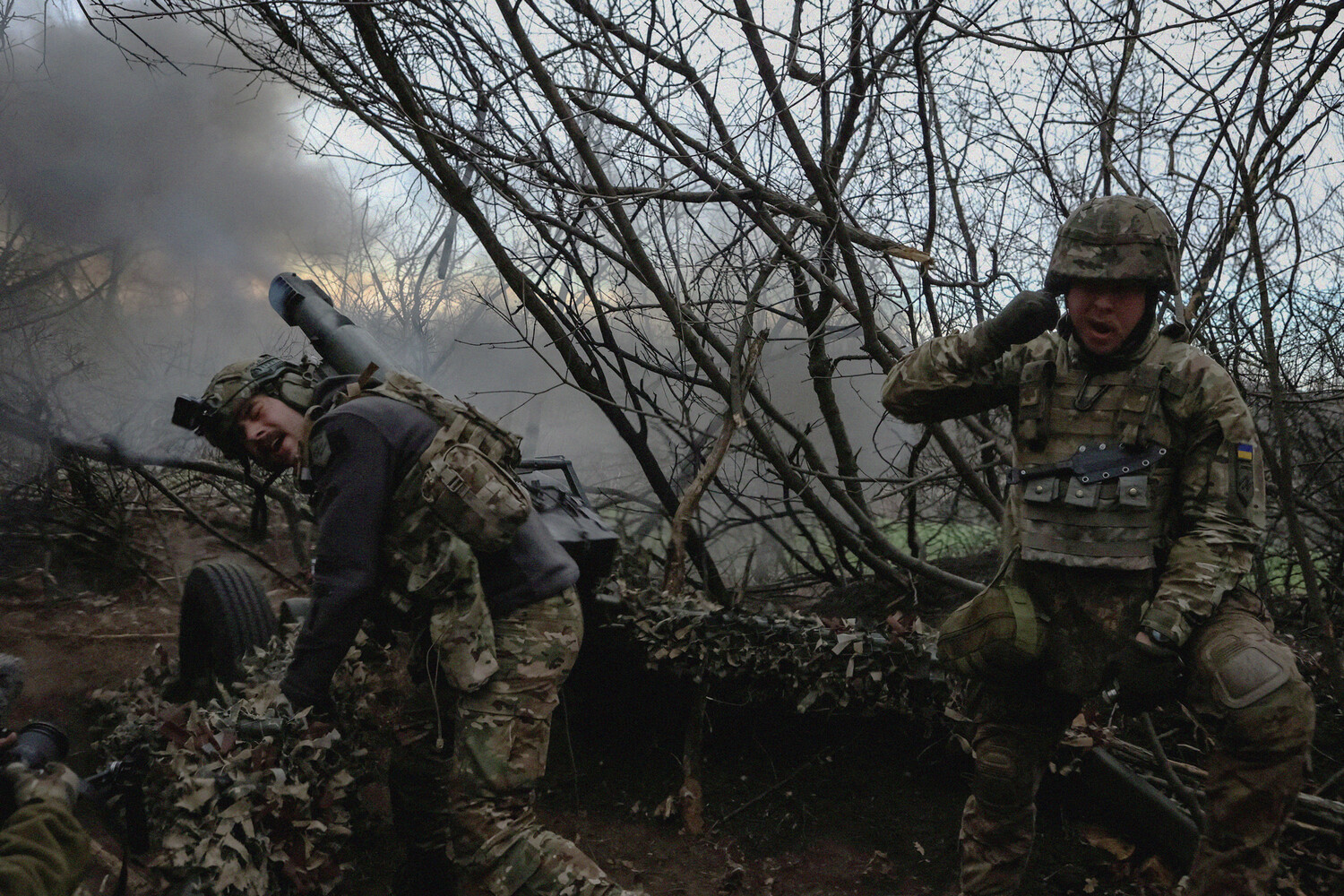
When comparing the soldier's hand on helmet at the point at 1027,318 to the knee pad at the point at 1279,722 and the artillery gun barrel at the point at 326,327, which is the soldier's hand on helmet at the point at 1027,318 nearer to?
the knee pad at the point at 1279,722

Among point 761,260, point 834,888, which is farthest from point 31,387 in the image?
point 834,888

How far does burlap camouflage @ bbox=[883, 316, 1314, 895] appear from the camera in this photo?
7.07 feet

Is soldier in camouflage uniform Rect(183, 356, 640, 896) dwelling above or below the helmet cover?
below

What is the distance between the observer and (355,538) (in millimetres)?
2578

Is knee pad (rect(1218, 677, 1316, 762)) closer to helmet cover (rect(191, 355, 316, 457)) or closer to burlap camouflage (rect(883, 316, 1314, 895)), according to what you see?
burlap camouflage (rect(883, 316, 1314, 895))

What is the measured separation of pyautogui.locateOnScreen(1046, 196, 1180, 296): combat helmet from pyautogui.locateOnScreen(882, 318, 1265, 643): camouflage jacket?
0.18 metres

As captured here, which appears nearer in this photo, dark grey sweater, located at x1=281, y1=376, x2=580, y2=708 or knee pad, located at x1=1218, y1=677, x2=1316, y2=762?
knee pad, located at x1=1218, y1=677, x2=1316, y2=762

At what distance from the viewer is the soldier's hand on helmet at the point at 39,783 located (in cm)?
167

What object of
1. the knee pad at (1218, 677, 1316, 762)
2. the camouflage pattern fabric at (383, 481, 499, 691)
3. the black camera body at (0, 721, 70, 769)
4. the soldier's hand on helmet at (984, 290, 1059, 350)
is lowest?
the knee pad at (1218, 677, 1316, 762)

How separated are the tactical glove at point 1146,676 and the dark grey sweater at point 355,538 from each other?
1.64 m

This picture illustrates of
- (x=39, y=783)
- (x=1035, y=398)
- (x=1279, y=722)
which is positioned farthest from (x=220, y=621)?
(x=1279, y=722)

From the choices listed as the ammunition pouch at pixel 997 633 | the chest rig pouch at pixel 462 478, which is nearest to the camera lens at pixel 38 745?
the chest rig pouch at pixel 462 478

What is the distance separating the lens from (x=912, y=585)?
213 inches

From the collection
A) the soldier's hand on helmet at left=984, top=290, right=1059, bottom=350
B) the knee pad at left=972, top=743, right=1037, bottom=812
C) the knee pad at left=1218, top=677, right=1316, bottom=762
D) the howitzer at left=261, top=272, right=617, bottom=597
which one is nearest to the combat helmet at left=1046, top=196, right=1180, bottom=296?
the soldier's hand on helmet at left=984, top=290, right=1059, bottom=350
